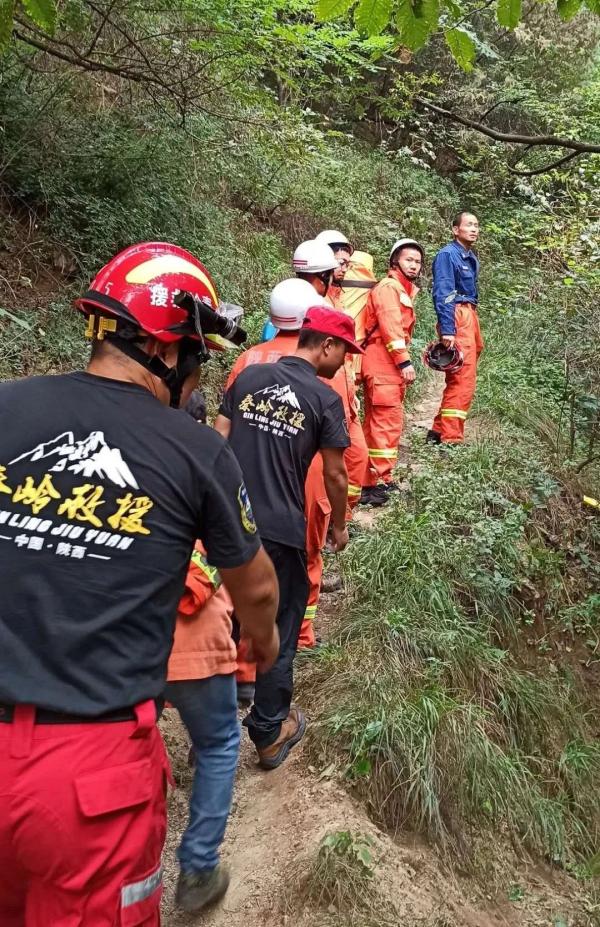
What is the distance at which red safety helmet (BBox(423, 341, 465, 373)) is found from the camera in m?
6.89

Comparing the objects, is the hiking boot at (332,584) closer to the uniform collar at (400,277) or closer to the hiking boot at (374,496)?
the hiking boot at (374,496)

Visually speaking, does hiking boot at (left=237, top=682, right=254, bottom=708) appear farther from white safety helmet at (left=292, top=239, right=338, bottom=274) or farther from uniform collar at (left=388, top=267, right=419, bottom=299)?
uniform collar at (left=388, top=267, right=419, bottom=299)

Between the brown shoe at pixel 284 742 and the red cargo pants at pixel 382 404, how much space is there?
3.04 meters

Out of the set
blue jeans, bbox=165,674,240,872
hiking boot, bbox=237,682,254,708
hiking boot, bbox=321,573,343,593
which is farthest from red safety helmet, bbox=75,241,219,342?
hiking boot, bbox=321,573,343,593

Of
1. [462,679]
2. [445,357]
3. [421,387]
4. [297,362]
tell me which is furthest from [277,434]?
[421,387]

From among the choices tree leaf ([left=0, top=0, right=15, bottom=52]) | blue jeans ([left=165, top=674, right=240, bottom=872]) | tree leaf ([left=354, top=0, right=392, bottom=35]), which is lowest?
blue jeans ([left=165, top=674, right=240, bottom=872])

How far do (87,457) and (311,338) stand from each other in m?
2.15

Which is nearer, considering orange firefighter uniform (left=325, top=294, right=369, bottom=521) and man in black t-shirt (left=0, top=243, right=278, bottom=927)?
man in black t-shirt (left=0, top=243, right=278, bottom=927)

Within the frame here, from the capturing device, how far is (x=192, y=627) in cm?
246

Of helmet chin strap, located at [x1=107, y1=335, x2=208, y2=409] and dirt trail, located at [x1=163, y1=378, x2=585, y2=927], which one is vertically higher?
helmet chin strap, located at [x1=107, y1=335, x2=208, y2=409]

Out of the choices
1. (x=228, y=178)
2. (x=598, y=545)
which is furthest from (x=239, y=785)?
(x=228, y=178)

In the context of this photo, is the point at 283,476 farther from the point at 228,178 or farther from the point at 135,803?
the point at 228,178

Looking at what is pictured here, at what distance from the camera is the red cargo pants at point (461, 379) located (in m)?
7.02

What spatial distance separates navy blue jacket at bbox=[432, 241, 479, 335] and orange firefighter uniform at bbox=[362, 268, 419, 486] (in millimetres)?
640
